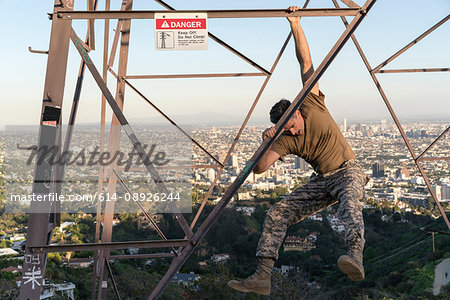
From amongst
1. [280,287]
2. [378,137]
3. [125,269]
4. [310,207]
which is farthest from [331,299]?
[310,207]

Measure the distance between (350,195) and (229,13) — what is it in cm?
174

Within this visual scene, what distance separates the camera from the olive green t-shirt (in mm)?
4477

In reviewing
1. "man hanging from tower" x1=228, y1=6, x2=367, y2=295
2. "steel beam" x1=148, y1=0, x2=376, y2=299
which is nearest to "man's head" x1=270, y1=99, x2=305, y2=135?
"man hanging from tower" x1=228, y1=6, x2=367, y2=295

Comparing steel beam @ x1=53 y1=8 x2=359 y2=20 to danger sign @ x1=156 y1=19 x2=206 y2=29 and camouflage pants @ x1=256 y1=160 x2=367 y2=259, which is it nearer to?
danger sign @ x1=156 y1=19 x2=206 y2=29

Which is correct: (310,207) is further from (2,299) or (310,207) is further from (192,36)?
(2,299)

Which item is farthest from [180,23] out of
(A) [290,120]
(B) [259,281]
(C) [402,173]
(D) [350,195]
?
(C) [402,173]

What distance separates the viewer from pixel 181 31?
4180 mm

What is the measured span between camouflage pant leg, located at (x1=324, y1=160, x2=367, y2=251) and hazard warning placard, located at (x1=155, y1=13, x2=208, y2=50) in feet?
5.09

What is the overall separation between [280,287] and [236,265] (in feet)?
15.8

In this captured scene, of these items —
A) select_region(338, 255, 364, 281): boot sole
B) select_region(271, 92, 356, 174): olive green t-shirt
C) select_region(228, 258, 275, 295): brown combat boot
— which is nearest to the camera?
select_region(338, 255, 364, 281): boot sole

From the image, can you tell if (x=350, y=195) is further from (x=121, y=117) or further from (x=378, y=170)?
(x=378, y=170)

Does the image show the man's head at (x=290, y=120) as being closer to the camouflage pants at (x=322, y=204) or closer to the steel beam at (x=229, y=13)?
the camouflage pants at (x=322, y=204)

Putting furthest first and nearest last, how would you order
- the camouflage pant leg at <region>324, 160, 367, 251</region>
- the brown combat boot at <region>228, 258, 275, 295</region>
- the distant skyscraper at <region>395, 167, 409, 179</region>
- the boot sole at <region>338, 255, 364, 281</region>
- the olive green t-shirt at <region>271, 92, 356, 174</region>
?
the distant skyscraper at <region>395, 167, 409, 179</region> → the olive green t-shirt at <region>271, 92, 356, 174</region> → the brown combat boot at <region>228, 258, 275, 295</region> → the camouflage pant leg at <region>324, 160, 367, 251</region> → the boot sole at <region>338, 255, 364, 281</region>

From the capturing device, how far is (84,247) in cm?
411
